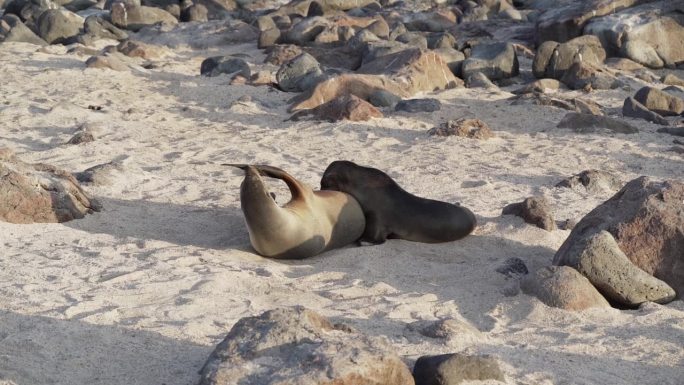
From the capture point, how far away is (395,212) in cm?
695

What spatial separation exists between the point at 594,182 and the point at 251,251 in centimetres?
319

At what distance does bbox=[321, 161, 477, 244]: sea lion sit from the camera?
689 centimetres

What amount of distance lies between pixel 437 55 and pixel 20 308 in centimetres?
827

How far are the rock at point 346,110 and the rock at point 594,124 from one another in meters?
1.88

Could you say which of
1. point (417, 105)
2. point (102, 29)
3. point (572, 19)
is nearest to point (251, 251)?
point (417, 105)

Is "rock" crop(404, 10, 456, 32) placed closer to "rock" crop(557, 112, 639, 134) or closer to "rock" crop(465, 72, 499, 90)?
"rock" crop(465, 72, 499, 90)

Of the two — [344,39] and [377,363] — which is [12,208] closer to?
[377,363]

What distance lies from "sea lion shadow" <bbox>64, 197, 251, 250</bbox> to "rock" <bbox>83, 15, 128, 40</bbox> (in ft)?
31.8

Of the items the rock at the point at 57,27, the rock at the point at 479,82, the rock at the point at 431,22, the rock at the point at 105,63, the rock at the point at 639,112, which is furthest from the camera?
the rock at the point at 431,22

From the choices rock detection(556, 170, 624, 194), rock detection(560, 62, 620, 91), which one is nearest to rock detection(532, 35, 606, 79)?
rock detection(560, 62, 620, 91)

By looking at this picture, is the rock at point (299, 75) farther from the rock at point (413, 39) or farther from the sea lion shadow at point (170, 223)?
the sea lion shadow at point (170, 223)

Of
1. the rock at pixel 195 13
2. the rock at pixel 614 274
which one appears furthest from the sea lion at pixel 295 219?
the rock at pixel 195 13

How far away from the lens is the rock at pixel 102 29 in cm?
1648

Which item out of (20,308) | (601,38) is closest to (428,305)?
(20,308)
